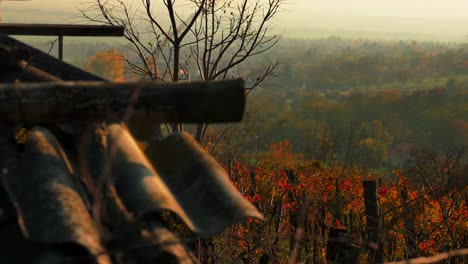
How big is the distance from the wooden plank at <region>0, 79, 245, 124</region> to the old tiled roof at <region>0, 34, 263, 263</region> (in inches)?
6.5

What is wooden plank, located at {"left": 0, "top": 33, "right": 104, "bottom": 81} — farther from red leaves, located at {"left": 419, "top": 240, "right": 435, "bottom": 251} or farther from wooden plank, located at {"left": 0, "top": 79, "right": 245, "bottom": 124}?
red leaves, located at {"left": 419, "top": 240, "right": 435, "bottom": 251}

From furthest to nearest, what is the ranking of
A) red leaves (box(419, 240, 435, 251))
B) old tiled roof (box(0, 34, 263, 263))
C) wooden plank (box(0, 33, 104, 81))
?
red leaves (box(419, 240, 435, 251))
wooden plank (box(0, 33, 104, 81))
old tiled roof (box(0, 34, 263, 263))

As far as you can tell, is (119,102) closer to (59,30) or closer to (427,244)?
(59,30)

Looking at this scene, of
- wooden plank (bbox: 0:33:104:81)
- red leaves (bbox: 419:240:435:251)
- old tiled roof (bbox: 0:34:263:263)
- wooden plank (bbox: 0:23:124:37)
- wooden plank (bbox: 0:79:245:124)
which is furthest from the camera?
red leaves (bbox: 419:240:435:251)

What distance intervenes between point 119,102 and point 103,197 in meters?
0.39

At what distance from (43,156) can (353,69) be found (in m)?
183

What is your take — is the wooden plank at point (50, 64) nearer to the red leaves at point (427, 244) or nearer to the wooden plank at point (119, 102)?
the wooden plank at point (119, 102)

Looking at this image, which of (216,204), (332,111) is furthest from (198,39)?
(332,111)

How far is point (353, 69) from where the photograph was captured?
595 feet

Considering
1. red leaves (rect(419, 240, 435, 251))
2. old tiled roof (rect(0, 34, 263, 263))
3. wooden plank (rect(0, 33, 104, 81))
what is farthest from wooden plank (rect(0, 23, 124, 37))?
red leaves (rect(419, 240, 435, 251))

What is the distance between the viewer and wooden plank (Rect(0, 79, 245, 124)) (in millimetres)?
2441

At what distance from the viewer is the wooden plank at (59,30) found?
687cm

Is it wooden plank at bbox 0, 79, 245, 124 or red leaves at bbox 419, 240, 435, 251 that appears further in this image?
red leaves at bbox 419, 240, 435, 251

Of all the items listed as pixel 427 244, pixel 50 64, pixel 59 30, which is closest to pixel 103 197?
pixel 50 64
